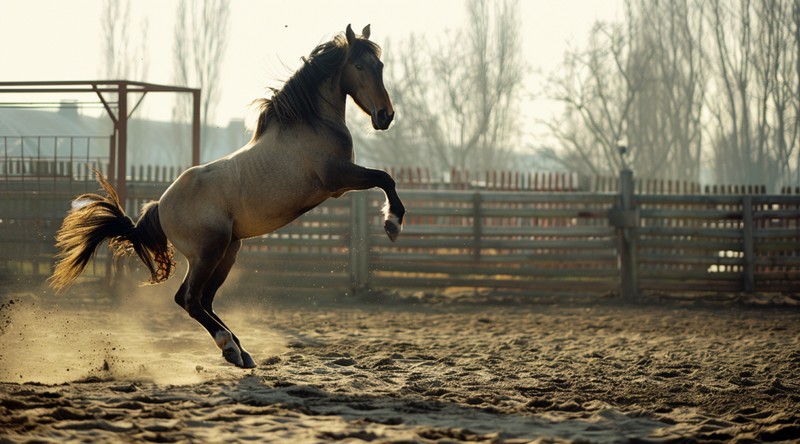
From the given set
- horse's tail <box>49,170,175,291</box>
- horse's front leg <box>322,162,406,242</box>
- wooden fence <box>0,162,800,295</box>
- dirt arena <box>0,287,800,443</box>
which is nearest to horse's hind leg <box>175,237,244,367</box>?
dirt arena <box>0,287,800,443</box>

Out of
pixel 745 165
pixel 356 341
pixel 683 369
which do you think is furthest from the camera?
pixel 745 165

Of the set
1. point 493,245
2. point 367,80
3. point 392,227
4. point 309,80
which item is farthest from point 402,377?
point 493,245

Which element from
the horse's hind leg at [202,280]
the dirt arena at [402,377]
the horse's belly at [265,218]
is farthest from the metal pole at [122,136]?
the horse's belly at [265,218]

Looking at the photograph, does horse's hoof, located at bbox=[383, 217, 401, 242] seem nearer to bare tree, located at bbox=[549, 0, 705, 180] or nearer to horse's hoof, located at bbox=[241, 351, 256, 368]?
horse's hoof, located at bbox=[241, 351, 256, 368]

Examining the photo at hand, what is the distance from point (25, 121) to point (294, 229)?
5033mm

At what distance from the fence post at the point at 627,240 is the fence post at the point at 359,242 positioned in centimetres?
322

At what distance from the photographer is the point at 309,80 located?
6.21m

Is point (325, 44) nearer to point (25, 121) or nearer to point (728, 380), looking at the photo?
point (728, 380)

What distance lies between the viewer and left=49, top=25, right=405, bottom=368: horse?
19.7 feet

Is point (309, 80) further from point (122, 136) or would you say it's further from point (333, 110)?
point (122, 136)

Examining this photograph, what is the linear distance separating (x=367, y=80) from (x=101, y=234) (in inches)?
87.8

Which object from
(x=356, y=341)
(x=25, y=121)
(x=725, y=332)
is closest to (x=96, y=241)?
(x=356, y=341)

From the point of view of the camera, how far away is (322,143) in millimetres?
6016

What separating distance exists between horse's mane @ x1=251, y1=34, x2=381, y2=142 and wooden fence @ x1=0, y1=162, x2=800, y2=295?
596cm
